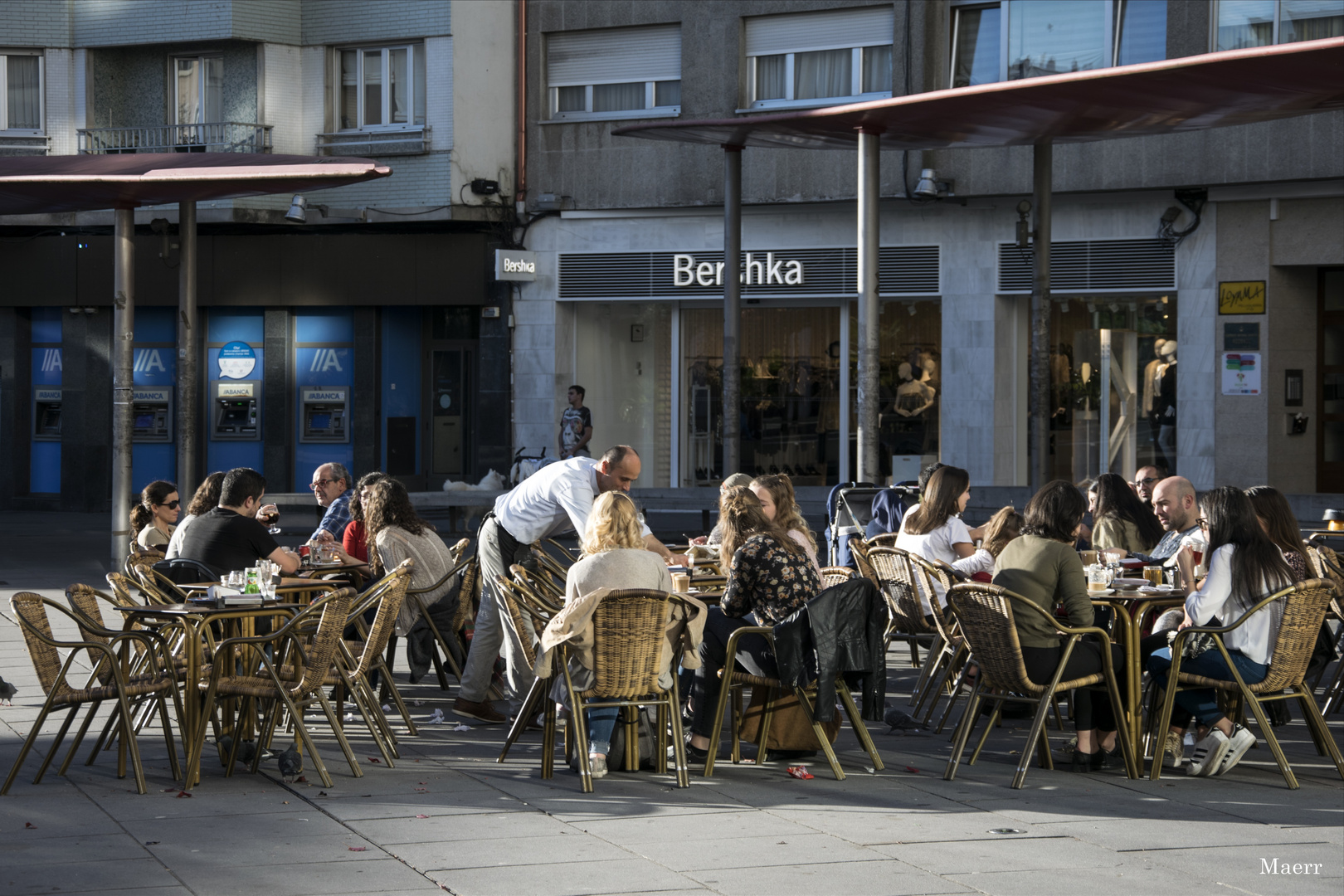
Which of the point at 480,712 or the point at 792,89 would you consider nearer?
the point at 480,712

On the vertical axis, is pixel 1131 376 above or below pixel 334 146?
below

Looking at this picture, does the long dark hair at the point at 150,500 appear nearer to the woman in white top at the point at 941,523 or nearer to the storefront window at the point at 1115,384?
the woman in white top at the point at 941,523

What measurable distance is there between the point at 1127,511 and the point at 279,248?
1596cm

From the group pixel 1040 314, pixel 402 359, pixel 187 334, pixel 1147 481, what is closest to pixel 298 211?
pixel 402 359

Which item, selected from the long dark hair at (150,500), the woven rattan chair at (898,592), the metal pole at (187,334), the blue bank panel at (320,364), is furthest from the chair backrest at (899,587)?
the blue bank panel at (320,364)

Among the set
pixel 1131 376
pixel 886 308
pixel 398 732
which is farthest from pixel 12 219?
pixel 398 732

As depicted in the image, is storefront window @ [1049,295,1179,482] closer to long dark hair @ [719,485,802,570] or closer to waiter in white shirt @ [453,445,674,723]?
waiter in white shirt @ [453,445,674,723]

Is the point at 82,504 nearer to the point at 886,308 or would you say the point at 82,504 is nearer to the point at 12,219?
the point at 12,219

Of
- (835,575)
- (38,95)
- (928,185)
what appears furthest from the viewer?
(38,95)

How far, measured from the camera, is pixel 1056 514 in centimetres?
725

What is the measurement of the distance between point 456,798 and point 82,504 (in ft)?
62.3

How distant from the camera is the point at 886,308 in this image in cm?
2122

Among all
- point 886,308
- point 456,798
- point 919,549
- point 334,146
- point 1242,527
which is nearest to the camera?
point 456,798

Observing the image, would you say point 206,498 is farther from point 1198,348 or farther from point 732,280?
point 1198,348
